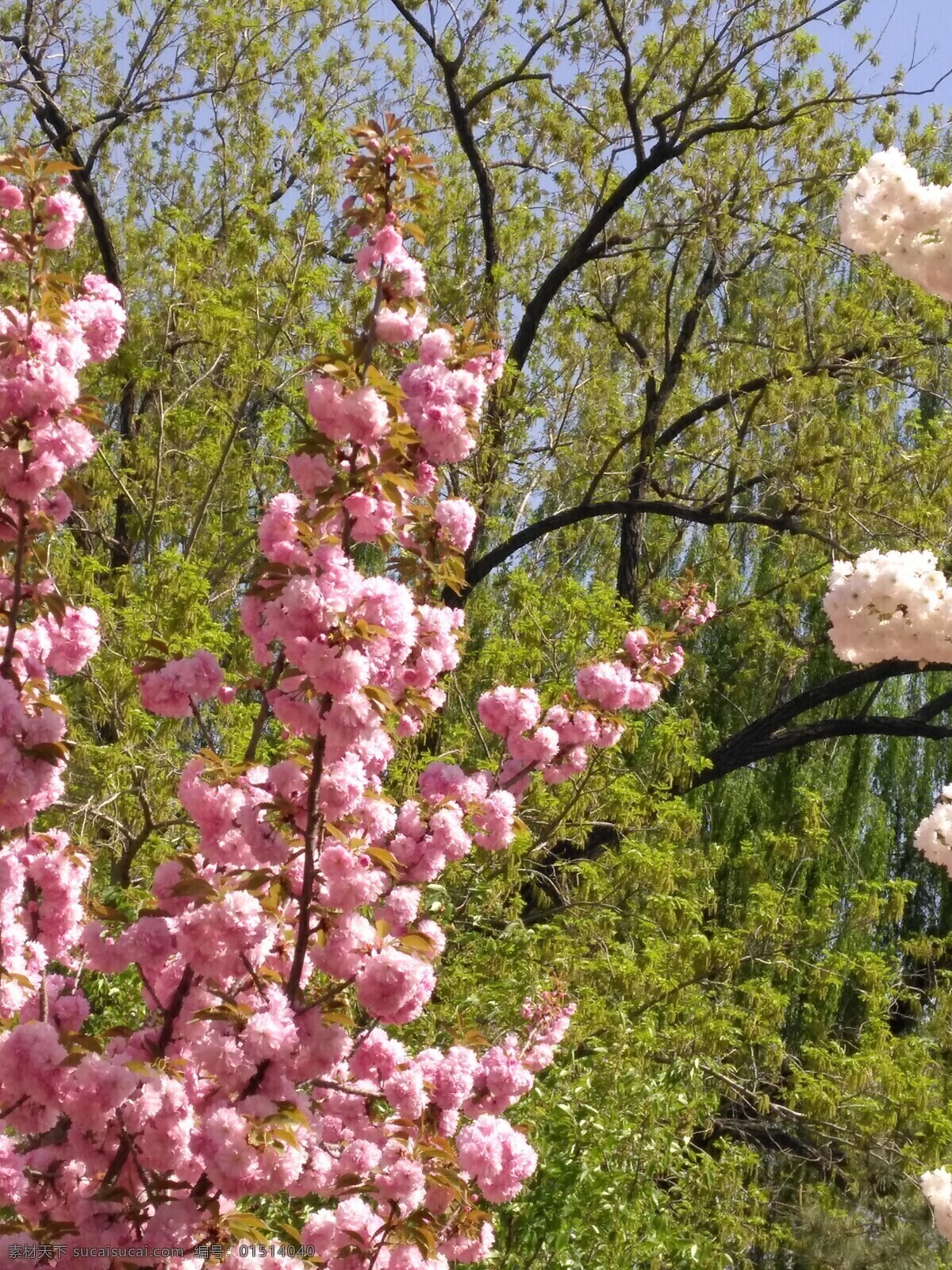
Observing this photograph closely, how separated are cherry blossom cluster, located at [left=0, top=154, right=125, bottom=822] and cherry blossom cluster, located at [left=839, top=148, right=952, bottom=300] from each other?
1386mm

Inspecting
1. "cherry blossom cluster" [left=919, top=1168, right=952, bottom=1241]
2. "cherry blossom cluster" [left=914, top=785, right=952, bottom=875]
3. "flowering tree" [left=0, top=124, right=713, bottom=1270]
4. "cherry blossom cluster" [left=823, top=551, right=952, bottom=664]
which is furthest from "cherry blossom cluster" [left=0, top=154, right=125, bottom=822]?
"cherry blossom cluster" [left=919, top=1168, right=952, bottom=1241]

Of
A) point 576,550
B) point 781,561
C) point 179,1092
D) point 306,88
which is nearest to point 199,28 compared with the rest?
point 306,88

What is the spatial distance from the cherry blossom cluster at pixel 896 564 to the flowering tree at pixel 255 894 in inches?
30.0

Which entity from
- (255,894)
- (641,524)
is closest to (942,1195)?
(255,894)

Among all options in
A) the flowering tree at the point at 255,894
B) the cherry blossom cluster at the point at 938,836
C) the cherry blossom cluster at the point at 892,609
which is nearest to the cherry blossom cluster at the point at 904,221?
the cherry blossom cluster at the point at 892,609

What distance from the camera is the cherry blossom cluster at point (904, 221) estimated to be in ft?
8.14

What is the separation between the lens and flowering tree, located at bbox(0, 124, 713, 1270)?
7.77ft

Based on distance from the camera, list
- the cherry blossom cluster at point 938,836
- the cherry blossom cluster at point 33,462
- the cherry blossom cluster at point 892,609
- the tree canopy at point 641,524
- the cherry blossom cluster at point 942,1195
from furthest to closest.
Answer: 1. the tree canopy at point 641,524
2. the cherry blossom cluster at point 942,1195
3. the cherry blossom cluster at point 938,836
4. the cherry blossom cluster at point 892,609
5. the cherry blossom cluster at point 33,462

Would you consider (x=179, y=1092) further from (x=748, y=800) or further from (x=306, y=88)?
(x=306, y=88)

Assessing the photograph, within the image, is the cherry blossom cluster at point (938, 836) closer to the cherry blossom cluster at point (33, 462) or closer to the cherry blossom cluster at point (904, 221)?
the cherry blossom cluster at point (904, 221)

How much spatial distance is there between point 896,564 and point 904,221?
1.96ft

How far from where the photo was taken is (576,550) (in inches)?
405

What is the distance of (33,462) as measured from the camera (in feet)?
8.00

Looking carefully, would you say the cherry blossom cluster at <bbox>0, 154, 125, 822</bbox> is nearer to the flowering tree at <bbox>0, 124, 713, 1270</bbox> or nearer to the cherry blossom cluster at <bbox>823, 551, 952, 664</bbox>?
the flowering tree at <bbox>0, 124, 713, 1270</bbox>
